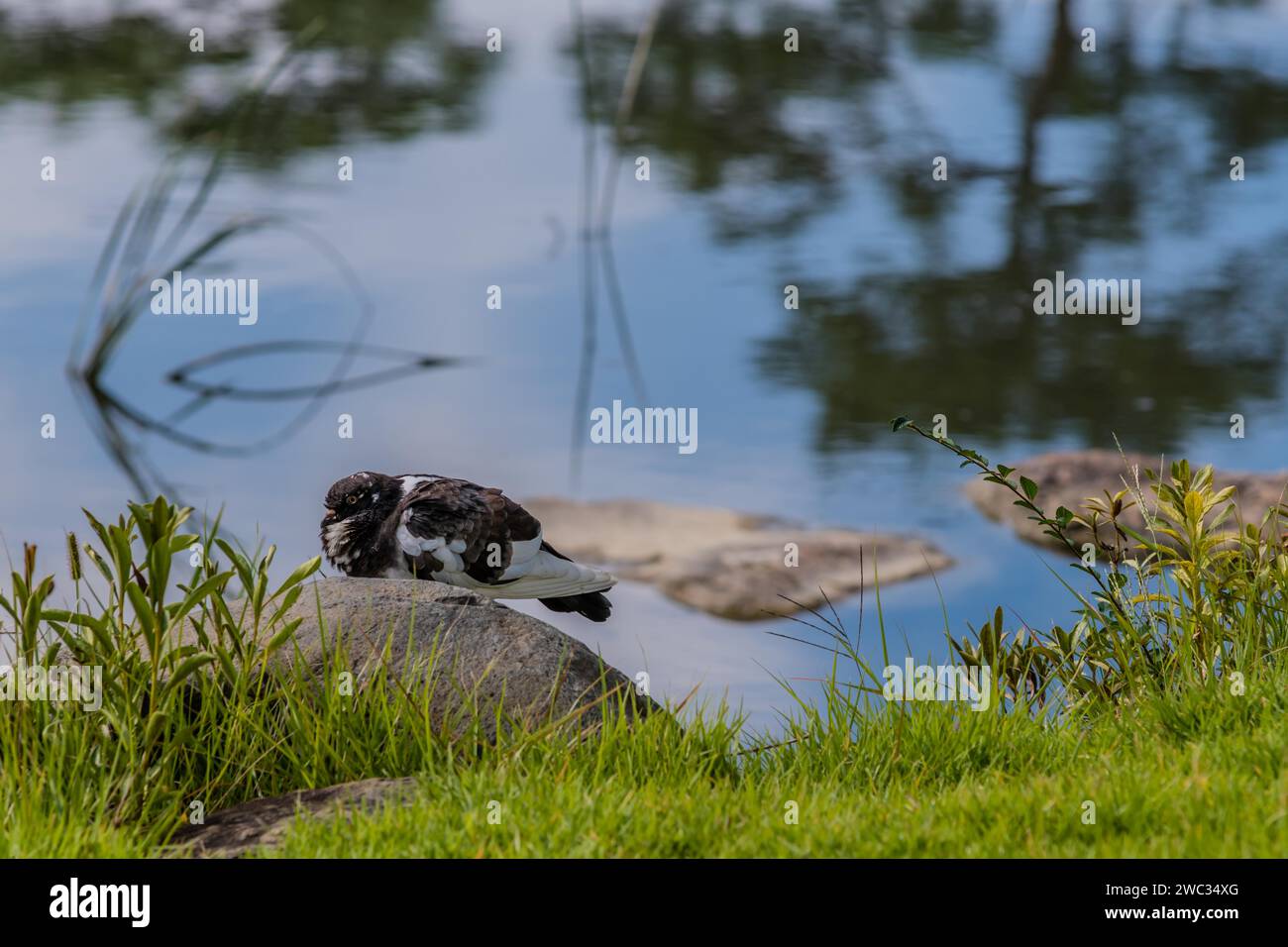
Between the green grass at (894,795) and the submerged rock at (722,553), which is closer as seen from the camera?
the green grass at (894,795)

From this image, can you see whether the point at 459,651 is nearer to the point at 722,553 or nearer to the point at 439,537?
the point at 439,537

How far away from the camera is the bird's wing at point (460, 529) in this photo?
3.36 metres

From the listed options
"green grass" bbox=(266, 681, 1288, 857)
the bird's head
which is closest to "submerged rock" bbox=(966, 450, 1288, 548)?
"green grass" bbox=(266, 681, 1288, 857)

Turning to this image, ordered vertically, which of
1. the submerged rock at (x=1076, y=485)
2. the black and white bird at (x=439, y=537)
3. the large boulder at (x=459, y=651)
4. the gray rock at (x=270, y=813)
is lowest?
the gray rock at (x=270, y=813)

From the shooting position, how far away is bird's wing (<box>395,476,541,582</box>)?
336 cm

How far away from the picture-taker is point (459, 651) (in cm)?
316

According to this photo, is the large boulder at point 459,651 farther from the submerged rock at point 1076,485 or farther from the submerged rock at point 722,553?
the submerged rock at point 1076,485

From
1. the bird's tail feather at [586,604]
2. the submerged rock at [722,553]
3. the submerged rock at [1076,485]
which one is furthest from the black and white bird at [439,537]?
the submerged rock at [1076,485]

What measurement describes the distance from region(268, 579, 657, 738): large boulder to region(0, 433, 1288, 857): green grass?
55 millimetres

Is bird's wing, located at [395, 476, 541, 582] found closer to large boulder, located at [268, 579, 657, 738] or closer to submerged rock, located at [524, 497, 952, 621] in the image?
large boulder, located at [268, 579, 657, 738]

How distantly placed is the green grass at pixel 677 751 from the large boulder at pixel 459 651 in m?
0.05

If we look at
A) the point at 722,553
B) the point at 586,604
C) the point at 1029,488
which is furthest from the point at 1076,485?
the point at 586,604

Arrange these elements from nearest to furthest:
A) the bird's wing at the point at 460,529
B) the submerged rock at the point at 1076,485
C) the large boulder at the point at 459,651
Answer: the large boulder at the point at 459,651
the bird's wing at the point at 460,529
the submerged rock at the point at 1076,485
